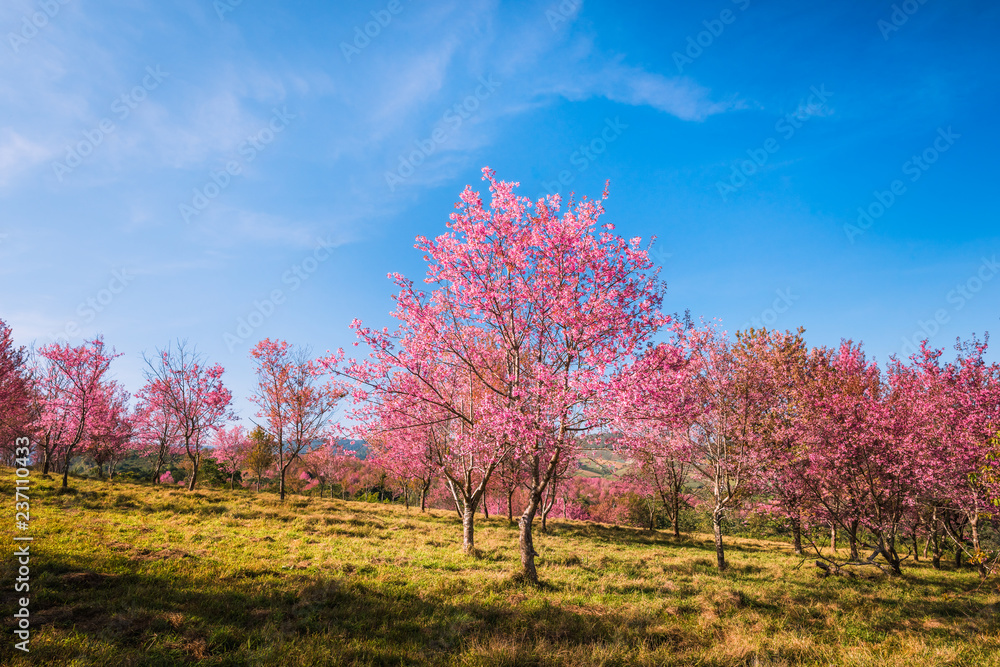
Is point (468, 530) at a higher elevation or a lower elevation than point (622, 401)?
lower

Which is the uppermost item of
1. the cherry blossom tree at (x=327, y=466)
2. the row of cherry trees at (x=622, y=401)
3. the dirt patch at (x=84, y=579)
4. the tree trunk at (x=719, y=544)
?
the row of cherry trees at (x=622, y=401)

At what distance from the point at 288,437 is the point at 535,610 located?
26067mm

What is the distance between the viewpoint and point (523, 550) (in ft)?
39.2

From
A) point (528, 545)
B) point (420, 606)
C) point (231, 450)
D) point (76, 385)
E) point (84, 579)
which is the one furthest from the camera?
point (231, 450)

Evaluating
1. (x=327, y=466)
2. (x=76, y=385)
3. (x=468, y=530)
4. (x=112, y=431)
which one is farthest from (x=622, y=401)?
(x=327, y=466)

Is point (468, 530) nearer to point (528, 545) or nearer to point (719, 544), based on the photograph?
point (528, 545)

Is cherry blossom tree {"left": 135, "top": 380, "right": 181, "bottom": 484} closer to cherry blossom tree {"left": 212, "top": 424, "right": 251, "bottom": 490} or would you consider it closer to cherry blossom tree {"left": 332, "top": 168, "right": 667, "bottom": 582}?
cherry blossom tree {"left": 212, "top": 424, "right": 251, "bottom": 490}

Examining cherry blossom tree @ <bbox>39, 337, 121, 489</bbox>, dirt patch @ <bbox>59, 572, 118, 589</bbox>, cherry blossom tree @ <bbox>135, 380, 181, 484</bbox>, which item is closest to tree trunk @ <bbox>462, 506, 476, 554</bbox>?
dirt patch @ <bbox>59, 572, 118, 589</bbox>

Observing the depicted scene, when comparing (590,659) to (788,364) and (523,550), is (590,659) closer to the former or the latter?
(523,550)

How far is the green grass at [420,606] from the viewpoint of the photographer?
633 cm

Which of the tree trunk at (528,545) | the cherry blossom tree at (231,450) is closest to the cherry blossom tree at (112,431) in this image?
the cherry blossom tree at (231,450)

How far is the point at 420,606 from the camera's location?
28.5 feet

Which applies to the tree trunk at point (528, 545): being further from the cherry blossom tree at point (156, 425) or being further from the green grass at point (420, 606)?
the cherry blossom tree at point (156, 425)

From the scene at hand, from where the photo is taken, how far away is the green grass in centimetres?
633
